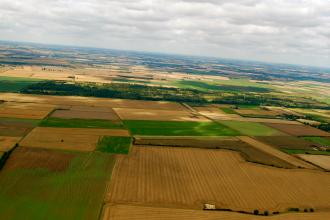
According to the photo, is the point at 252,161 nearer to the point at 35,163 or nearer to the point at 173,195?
the point at 173,195

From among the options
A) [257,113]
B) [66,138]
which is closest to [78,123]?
[66,138]

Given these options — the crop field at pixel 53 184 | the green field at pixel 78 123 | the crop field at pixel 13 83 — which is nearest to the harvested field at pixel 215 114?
the green field at pixel 78 123

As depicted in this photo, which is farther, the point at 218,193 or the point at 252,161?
the point at 252,161

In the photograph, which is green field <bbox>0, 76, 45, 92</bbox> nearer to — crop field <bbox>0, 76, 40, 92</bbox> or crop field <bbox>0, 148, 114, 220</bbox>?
crop field <bbox>0, 76, 40, 92</bbox>

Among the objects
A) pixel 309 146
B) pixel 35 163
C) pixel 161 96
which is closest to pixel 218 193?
pixel 35 163

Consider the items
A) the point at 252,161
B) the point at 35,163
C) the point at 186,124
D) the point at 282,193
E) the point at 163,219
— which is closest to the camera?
the point at 163,219

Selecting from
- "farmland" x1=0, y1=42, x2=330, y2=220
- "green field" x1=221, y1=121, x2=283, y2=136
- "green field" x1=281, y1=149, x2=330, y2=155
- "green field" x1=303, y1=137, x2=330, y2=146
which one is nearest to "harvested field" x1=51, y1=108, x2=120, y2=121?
"farmland" x1=0, y1=42, x2=330, y2=220

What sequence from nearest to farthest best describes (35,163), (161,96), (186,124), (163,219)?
(163,219), (35,163), (186,124), (161,96)

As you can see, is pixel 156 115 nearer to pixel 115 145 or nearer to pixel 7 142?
pixel 115 145
